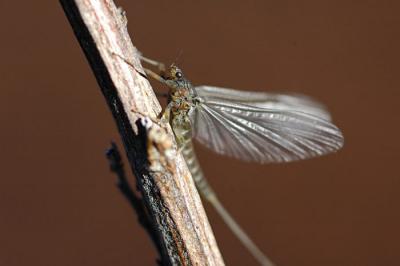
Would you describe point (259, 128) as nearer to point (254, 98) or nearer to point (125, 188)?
point (254, 98)

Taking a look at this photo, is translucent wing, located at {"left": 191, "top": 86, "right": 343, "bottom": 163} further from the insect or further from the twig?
the twig

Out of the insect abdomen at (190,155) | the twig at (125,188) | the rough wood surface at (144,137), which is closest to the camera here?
the rough wood surface at (144,137)

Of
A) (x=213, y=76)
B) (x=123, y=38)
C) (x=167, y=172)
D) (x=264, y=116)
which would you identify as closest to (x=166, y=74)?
(x=264, y=116)

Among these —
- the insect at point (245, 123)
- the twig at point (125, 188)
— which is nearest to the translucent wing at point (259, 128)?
the insect at point (245, 123)

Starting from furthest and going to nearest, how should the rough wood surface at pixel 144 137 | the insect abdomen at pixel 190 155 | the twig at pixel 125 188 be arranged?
the insect abdomen at pixel 190 155, the twig at pixel 125 188, the rough wood surface at pixel 144 137

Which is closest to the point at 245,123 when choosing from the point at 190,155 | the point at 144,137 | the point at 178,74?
the point at 190,155

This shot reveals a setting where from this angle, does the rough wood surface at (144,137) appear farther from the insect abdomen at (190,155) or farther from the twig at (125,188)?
A: the insect abdomen at (190,155)

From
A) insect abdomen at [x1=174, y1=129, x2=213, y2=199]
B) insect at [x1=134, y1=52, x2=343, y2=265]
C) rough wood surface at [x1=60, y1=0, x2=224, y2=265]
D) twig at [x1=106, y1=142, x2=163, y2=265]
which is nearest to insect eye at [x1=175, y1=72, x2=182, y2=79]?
insect at [x1=134, y1=52, x2=343, y2=265]
